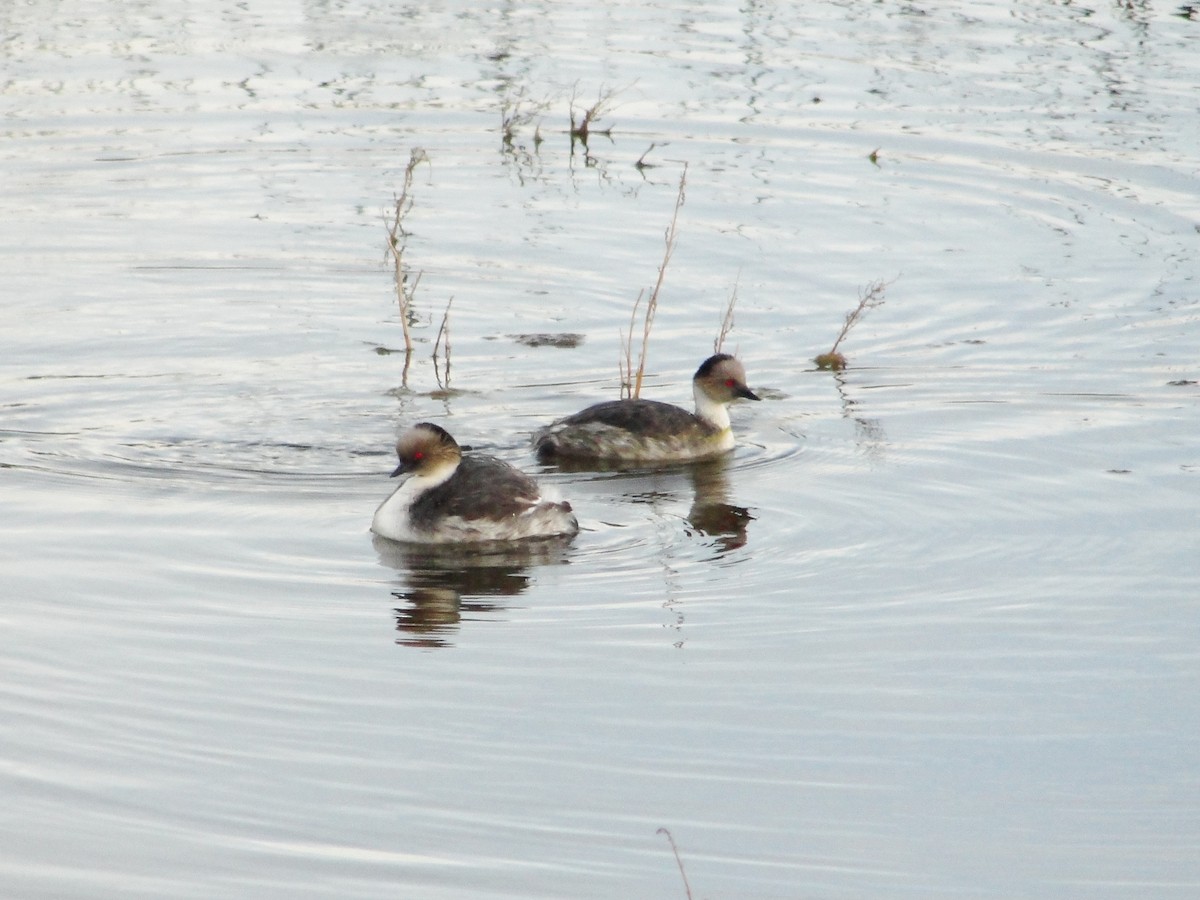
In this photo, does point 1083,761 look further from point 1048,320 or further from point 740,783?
point 1048,320

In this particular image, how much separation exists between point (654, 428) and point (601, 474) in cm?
46

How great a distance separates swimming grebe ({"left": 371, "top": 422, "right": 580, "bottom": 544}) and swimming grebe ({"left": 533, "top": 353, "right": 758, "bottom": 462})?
128cm

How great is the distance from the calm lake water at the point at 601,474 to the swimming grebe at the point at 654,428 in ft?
0.71

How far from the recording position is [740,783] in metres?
7.12

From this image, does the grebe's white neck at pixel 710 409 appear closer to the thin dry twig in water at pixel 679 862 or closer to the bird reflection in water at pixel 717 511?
the bird reflection in water at pixel 717 511

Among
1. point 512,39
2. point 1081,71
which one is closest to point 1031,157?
point 1081,71

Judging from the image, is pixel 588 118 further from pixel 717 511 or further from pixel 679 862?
pixel 679 862

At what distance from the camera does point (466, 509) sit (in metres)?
10.6

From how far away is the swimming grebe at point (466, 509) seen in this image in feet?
34.5

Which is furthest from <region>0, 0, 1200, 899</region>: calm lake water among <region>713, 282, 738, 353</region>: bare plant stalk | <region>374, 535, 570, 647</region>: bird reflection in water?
<region>713, 282, 738, 353</region>: bare plant stalk

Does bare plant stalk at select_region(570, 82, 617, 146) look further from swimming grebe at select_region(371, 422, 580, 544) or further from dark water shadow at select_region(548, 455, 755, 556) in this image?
swimming grebe at select_region(371, 422, 580, 544)

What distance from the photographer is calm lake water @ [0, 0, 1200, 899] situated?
22.3 ft

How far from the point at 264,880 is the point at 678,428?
6501mm

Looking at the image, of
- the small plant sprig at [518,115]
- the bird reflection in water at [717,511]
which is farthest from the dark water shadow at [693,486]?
the small plant sprig at [518,115]
